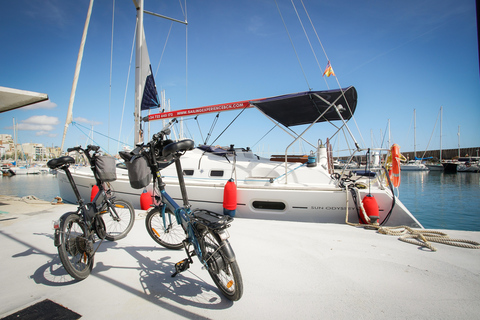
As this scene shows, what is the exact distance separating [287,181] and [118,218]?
12.4 ft

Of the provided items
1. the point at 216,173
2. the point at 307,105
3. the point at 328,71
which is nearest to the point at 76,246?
the point at 216,173

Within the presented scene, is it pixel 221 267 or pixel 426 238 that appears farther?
pixel 426 238

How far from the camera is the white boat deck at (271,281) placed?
1825mm

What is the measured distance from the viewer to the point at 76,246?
7.39 feet

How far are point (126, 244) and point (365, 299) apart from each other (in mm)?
2939

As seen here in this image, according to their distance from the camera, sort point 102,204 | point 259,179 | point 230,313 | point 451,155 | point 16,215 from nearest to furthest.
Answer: point 230,313, point 102,204, point 16,215, point 259,179, point 451,155

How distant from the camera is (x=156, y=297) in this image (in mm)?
1987

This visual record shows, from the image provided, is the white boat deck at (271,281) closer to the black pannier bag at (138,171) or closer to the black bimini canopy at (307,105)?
the black pannier bag at (138,171)

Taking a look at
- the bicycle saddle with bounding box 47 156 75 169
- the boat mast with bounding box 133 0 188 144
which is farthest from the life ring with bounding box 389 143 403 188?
the boat mast with bounding box 133 0 188 144

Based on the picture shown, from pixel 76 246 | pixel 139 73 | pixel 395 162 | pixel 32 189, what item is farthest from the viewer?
pixel 32 189

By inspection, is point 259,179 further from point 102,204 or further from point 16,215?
point 16,215

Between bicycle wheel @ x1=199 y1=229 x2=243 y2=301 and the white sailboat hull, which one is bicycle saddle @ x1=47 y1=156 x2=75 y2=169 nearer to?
bicycle wheel @ x1=199 y1=229 x2=243 y2=301

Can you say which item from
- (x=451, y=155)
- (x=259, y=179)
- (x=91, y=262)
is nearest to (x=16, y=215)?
(x=91, y=262)

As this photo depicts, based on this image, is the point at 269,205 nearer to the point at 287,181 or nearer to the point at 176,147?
the point at 287,181
